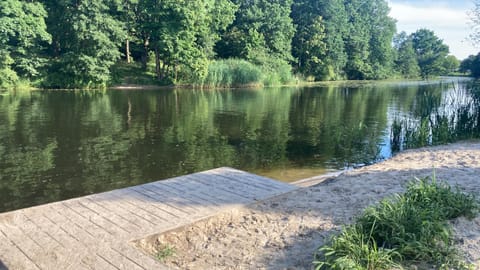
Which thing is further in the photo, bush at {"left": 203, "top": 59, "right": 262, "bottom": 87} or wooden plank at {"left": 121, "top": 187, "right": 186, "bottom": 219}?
bush at {"left": 203, "top": 59, "right": 262, "bottom": 87}

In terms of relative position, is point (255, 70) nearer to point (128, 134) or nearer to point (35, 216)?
point (128, 134)

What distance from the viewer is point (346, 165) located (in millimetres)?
9016

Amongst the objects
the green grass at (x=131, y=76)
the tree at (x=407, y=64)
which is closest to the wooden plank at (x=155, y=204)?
the green grass at (x=131, y=76)

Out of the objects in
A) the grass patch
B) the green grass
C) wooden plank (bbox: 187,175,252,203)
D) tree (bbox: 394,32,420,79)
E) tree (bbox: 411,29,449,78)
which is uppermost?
tree (bbox: 411,29,449,78)

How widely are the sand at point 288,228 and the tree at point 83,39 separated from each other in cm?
2822

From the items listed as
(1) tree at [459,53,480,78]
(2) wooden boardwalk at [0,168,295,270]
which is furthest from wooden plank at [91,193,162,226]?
(1) tree at [459,53,480,78]

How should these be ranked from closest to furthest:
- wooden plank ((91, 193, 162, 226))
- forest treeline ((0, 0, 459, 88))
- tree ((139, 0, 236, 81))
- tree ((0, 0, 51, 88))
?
wooden plank ((91, 193, 162, 226)) → tree ((0, 0, 51, 88)) → forest treeline ((0, 0, 459, 88)) → tree ((139, 0, 236, 81))

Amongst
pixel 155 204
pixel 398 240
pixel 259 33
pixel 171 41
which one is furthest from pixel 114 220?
pixel 259 33

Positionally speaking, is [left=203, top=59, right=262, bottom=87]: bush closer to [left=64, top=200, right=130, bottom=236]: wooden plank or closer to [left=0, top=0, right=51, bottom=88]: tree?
[left=0, top=0, right=51, bottom=88]: tree

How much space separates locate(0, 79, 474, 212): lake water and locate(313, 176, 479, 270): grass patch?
4445 millimetres

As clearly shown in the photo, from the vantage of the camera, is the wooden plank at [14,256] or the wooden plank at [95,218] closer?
the wooden plank at [14,256]

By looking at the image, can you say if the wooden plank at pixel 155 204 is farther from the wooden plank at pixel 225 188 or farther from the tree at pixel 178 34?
the tree at pixel 178 34

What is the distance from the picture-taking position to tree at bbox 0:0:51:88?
2677 cm

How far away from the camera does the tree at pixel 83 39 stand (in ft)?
97.6
